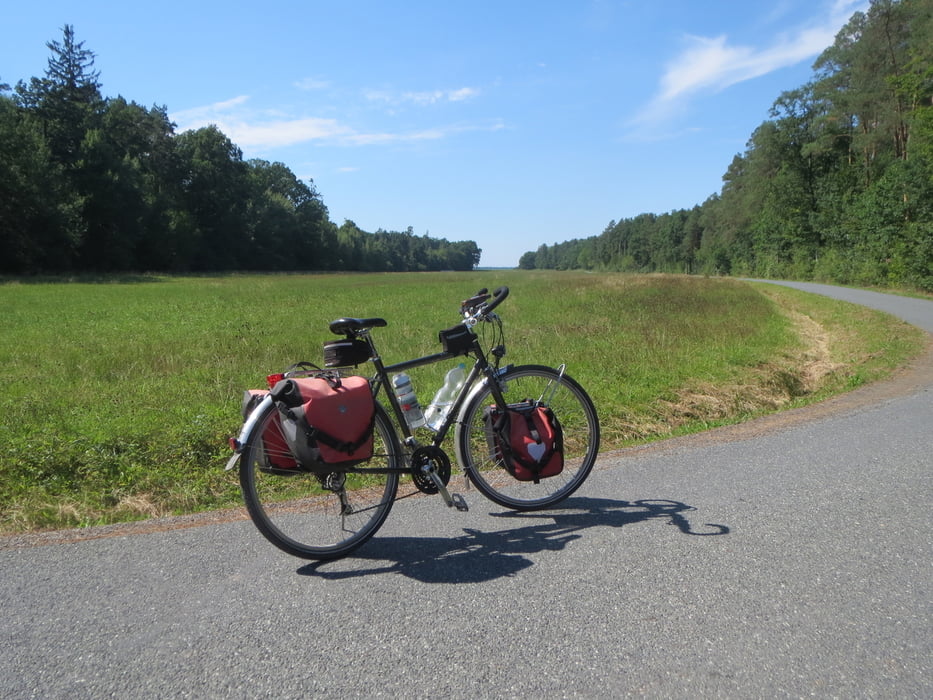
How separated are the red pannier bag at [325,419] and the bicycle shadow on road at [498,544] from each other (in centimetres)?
52

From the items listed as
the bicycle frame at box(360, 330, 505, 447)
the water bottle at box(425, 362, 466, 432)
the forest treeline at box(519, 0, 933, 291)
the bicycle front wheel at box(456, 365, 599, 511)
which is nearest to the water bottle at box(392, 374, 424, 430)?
the bicycle frame at box(360, 330, 505, 447)

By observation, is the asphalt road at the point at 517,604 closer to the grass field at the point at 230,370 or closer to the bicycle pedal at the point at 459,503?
the bicycle pedal at the point at 459,503

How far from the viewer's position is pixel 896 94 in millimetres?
40219

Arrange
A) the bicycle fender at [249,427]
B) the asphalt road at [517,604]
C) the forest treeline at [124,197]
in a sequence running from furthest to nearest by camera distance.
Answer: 1. the forest treeline at [124,197]
2. the bicycle fender at [249,427]
3. the asphalt road at [517,604]

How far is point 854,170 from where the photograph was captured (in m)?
52.8

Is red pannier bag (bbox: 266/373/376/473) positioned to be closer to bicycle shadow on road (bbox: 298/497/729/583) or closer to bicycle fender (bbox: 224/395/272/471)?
bicycle fender (bbox: 224/395/272/471)

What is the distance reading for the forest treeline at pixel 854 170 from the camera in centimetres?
3083

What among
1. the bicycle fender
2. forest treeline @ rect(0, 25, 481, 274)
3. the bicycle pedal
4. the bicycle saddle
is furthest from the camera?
forest treeline @ rect(0, 25, 481, 274)

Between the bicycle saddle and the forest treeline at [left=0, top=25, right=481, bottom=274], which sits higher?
the forest treeline at [left=0, top=25, right=481, bottom=274]

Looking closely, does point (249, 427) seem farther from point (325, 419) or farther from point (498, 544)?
point (498, 544)

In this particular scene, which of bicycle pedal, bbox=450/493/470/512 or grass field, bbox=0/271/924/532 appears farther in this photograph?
grass field, bbox=0/271/924/532

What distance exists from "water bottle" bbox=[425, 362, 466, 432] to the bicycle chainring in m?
0.24

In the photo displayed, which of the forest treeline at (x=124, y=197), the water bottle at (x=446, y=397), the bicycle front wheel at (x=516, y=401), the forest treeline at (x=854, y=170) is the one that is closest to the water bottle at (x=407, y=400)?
the water bottle at (x=446, y=397)

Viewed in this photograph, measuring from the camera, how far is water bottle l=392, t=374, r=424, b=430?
12.1 feet
